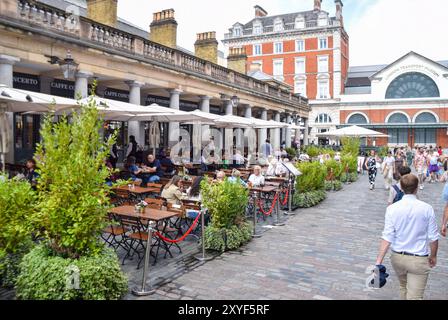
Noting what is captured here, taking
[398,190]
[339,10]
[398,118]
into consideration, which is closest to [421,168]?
[398,190]

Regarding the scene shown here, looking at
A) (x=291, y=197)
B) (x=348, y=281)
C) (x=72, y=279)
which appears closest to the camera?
(x=72, y=279)

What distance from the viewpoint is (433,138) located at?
51469 millimetres

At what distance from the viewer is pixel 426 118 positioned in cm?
5212

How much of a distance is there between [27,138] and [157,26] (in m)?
9.51

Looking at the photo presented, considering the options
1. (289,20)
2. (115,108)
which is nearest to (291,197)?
(115,108)

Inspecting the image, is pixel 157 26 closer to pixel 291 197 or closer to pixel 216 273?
pixel 291 197

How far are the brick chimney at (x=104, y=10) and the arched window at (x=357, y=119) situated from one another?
1826 inches

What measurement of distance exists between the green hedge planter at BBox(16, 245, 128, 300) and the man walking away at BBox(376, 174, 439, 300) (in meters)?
3.30

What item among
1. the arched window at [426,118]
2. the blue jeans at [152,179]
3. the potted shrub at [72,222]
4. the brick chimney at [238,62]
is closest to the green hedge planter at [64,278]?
the potted shrub at [72,222]

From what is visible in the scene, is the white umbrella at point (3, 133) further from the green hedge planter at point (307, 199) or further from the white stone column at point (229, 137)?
the white stone column at point (229, 137)

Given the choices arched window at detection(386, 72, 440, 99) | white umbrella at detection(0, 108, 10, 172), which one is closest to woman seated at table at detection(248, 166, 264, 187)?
white umbrella at detection(0, 108, 10, 172)

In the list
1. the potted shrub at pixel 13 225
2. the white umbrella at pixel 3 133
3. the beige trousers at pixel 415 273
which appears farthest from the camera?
the white umbrella at pixel 3 133

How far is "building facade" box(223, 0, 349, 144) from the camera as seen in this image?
57.4 m

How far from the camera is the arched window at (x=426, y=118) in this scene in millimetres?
51875
